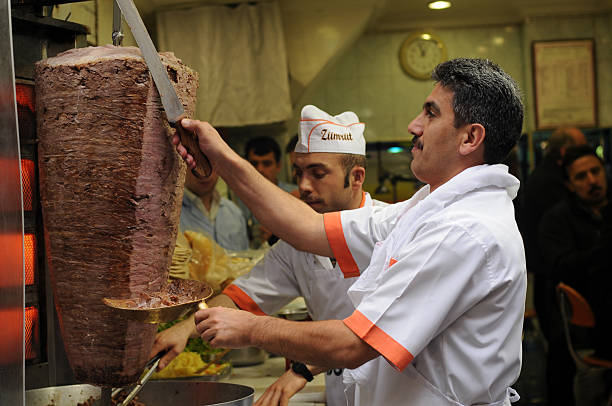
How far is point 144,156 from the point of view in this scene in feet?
3.96

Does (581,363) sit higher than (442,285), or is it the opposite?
(442,285)

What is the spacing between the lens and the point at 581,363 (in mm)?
3723

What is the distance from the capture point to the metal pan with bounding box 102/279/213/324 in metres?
1.17

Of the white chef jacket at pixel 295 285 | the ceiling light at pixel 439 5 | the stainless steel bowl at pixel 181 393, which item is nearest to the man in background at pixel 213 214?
the white chef jacket at pixel 295 285

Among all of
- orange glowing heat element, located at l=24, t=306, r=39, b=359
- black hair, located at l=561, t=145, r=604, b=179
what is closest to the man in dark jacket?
black hair, located at l=561, t=145, r=604, b=179

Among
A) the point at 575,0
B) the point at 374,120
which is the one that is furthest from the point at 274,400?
the point at 575,0

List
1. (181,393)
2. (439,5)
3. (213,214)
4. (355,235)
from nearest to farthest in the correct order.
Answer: (181,393), (355,235), (213,214), (439,5)

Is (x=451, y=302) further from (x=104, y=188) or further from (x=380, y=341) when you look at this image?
(x=104, y=188)

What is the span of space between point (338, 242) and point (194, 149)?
69 centimetres

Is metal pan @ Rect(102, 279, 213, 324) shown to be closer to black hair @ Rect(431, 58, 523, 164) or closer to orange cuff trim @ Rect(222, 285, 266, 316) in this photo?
black hair @ Rect(431, 58, 523, 164)

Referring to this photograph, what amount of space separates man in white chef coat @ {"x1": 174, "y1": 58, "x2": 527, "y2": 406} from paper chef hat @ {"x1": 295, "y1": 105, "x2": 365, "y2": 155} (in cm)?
74

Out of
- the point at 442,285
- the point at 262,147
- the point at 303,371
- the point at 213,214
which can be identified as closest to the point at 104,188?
the point at 442,285

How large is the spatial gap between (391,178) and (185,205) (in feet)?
9.92

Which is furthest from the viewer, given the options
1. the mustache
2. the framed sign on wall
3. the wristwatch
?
the framed sign on wall
